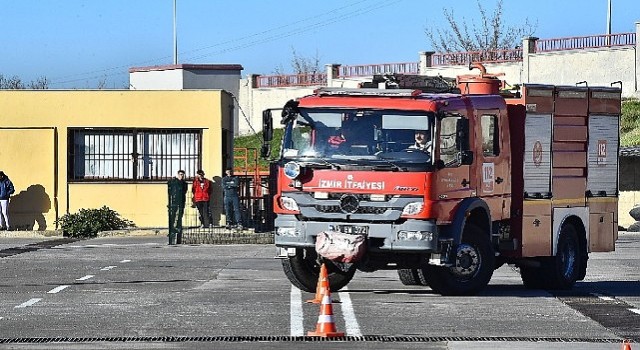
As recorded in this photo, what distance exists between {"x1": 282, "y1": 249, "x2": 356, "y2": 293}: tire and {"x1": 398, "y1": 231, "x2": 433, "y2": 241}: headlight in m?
1.23

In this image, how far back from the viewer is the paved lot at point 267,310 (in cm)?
1413

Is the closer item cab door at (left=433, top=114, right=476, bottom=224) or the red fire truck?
the red fire truck

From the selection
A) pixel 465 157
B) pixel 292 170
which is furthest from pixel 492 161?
pixel 292 170

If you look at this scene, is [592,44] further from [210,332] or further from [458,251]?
[210,332]

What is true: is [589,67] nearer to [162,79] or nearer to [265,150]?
[162,79]

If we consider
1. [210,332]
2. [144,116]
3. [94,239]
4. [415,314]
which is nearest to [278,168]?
[415,314]

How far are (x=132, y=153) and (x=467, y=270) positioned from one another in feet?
73.5

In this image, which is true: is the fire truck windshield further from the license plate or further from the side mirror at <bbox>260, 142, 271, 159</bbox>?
the side mirror at <bbox>260, 142, 271, 159</bbox>

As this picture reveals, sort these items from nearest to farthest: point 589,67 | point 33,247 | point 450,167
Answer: point 450,167 → point 33,247 → point 589,67

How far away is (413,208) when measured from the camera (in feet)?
60.6


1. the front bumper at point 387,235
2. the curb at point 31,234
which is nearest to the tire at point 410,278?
Result: the front bumper at point 387,235

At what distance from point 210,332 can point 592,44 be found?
53105mm

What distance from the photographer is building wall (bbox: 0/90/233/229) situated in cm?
4003

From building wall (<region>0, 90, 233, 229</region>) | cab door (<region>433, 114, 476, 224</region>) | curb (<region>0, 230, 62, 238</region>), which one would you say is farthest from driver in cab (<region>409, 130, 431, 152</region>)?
building wall (<region>0, 90, 233, 229</region>)
